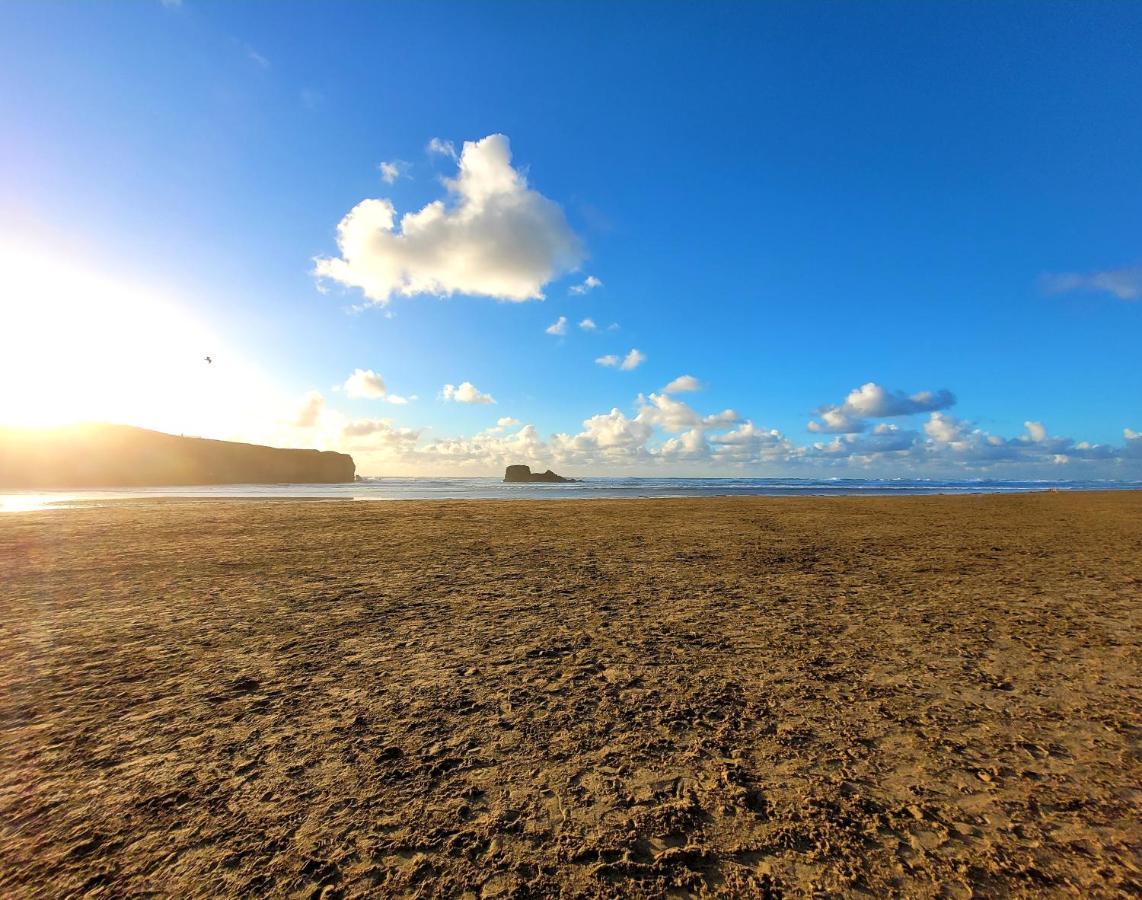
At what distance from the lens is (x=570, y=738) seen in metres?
3.20

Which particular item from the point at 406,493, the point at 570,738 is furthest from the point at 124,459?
the point at 570,738

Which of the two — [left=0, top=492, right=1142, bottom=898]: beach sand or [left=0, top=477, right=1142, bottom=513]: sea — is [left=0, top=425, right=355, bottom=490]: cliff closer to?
[left=0, top=477, right=1142, bottom=513]: sea

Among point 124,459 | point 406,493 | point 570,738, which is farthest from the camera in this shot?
point 124,459

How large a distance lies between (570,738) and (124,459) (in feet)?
452

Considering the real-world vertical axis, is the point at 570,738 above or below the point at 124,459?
below

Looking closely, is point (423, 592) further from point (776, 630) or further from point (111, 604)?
point (776, 630)

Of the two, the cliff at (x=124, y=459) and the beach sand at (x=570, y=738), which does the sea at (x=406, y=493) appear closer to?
the beach sand at (x=570, y=738)

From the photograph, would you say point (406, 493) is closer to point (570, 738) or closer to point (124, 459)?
point (570, 738)

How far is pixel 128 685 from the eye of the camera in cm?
396

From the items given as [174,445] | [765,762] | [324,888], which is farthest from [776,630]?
[174,445]

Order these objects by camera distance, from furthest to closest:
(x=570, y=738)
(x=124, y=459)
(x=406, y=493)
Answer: (x=124, y=459) < (x=406, y=493) < (x=570, y=738)

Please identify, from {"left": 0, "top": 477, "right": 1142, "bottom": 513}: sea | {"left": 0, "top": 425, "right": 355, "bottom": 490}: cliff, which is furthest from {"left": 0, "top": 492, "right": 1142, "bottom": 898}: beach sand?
{"left": 0, "top": 425, "right": 355, "bottom": 490}: cliff

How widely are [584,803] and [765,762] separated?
45.4 inches

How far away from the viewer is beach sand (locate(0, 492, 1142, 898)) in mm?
2166
